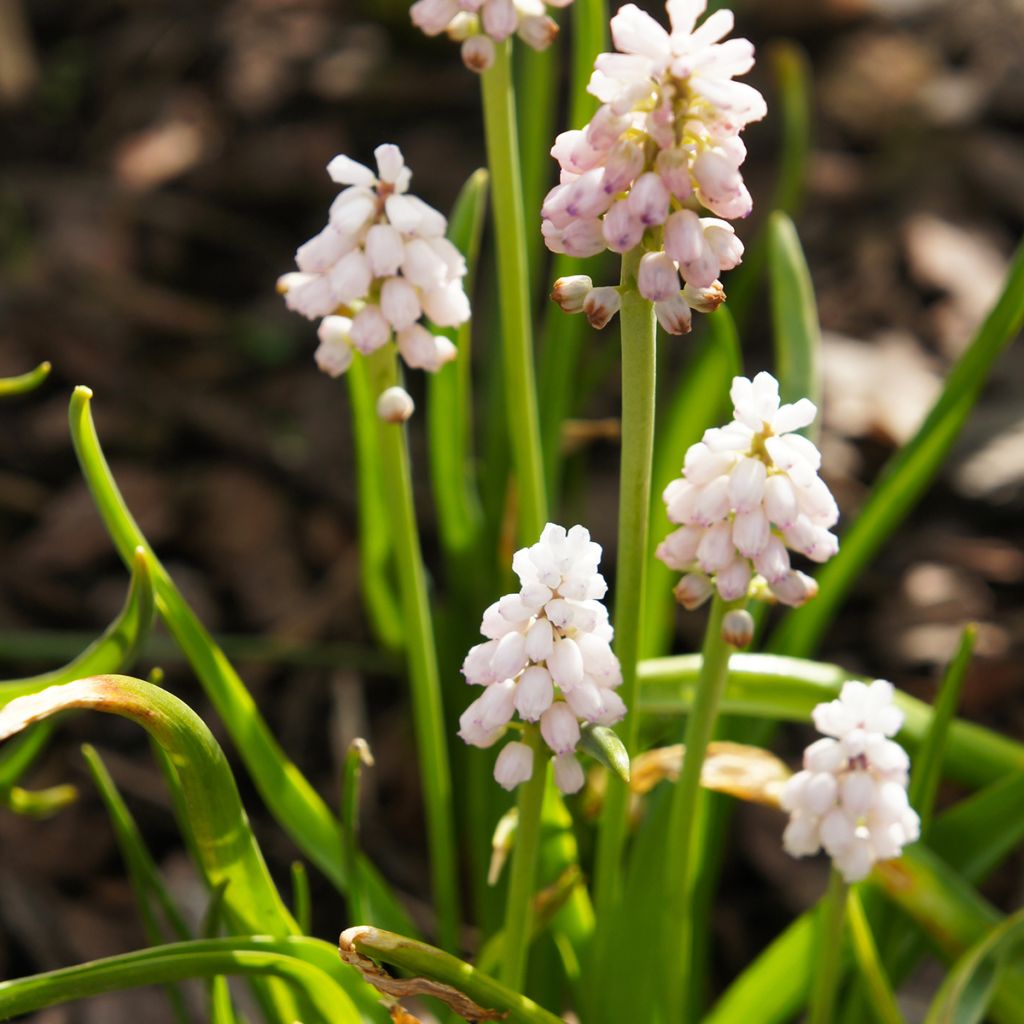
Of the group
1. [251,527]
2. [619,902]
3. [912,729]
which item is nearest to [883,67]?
[251,527]

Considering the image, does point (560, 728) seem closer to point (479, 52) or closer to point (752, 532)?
point (752, 532)

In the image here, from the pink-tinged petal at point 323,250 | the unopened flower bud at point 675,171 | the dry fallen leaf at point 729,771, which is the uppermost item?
the unopened flower bud at point 675,171

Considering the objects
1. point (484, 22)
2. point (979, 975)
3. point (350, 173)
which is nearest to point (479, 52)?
point (484, 22)

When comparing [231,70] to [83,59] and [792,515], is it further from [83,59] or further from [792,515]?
[792,515]

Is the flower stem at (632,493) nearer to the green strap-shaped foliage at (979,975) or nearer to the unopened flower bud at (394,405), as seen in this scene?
the unopened flower bud at (394,405)

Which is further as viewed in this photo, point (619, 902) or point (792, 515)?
point (619, 902)

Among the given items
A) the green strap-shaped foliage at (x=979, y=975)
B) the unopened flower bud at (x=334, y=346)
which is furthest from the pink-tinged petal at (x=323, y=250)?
the green strap-shaped foliage at (x=979, y=975)
